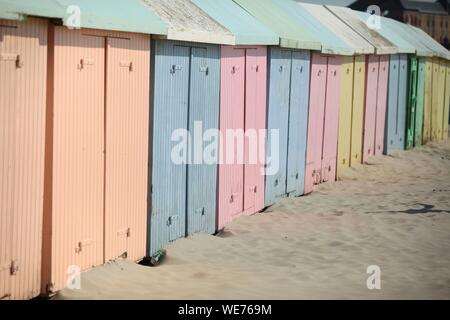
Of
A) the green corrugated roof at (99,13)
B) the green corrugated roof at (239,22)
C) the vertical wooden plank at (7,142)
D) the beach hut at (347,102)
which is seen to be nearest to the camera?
the green corrugated roof at (99,13)

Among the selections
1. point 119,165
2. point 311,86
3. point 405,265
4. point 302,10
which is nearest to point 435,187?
point 311,86

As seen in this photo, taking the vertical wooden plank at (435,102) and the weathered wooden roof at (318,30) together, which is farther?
the vertical wooden plank at (435,102)

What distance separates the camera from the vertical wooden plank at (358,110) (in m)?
16.0

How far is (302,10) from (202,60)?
6.93 m

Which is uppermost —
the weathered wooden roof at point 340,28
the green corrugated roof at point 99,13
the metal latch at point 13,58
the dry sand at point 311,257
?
the weathered wooden roof at point 340,28

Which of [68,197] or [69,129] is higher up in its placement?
[69,129]

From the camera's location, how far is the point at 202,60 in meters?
9.16

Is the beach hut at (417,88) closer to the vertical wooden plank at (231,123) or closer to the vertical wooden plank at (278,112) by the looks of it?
the vertical wooden plank at (278,112)

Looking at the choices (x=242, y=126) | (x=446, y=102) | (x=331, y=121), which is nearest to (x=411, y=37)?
(x=446, y=102)

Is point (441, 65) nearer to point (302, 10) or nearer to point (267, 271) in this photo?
point (302, 10)

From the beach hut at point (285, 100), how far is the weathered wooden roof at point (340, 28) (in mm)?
2303

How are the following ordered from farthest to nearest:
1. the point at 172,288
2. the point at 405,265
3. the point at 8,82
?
1. the point at 405,265
2. the point at 172,288
3. the point at 8,82

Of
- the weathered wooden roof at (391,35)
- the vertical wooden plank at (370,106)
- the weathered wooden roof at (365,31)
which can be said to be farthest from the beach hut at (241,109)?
the weathered wooden roof at (391,35)

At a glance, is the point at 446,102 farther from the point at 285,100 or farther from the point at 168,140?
the point at 168,140
